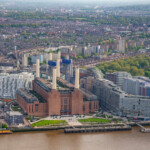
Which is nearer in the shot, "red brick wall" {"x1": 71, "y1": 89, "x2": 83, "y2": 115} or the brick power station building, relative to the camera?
the brick power station building

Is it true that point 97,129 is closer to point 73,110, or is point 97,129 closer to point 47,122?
point 47,122

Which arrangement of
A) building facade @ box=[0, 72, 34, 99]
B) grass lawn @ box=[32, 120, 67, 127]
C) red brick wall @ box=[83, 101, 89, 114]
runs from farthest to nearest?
building facade @ box=[0, 72, 34, 99], red brick wall @ box=[83, 101, 89, 114], grass lawn @ box=[32, 120, 67, 127]

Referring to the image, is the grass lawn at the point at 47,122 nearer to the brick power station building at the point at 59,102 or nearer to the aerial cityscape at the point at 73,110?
the aerial cityscape at the point at 73,110

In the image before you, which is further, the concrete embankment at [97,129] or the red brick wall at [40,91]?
the red brick wall at [40,91]

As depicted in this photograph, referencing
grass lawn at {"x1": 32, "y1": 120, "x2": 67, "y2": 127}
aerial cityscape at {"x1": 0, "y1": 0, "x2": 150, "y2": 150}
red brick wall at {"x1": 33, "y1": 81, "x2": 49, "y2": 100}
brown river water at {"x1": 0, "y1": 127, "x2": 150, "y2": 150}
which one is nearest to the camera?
brown river water at {"x1": 0, "y1": 127, "x2": 150, "y2": 150}

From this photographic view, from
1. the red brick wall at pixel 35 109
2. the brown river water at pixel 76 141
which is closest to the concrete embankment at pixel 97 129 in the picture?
the brown river water at pixel 76 141

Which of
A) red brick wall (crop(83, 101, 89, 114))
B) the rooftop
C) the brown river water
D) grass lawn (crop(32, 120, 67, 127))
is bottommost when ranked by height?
the brown river water

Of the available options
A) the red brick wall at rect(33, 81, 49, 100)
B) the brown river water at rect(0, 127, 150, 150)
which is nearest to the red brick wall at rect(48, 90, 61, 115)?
the red brick wall at rect(33, 81, 49, 100)

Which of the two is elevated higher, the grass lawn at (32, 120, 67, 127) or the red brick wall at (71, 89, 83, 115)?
the red brick wall at (71, 89, 83, 115)

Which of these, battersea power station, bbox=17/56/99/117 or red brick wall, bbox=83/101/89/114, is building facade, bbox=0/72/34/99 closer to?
battersea power station, bbox=17/56/99/117
